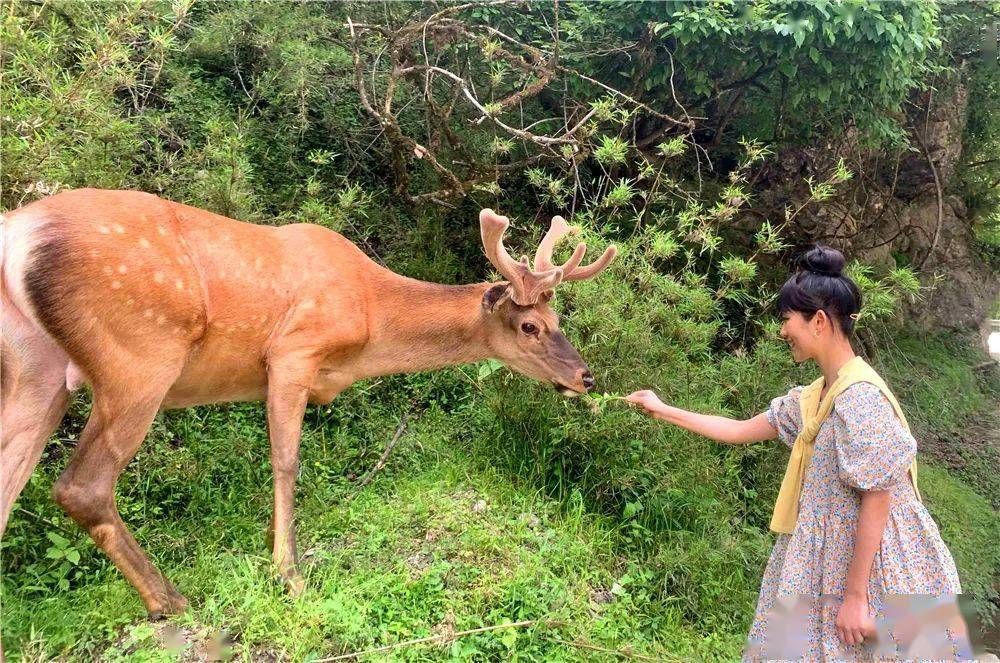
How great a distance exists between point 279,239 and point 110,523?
5.43 ft

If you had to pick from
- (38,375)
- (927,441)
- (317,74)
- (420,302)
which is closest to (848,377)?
(420,302)

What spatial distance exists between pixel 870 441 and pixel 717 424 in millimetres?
966

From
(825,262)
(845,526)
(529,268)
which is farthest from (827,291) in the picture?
(529,268)

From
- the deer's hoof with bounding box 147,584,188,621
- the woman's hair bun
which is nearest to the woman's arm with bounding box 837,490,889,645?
the woman's hair bun

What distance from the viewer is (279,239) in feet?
13.2

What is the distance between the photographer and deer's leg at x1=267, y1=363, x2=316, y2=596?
3742 mm

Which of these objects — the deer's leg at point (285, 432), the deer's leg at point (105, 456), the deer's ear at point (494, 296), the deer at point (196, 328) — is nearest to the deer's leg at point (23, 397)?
the deer at point (196, 328)

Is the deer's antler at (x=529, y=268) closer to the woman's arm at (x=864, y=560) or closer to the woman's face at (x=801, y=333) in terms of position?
the woman's face at (x=801, y=333)

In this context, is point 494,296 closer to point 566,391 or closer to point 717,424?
point 566,391

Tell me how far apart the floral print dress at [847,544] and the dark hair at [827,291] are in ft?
1.00

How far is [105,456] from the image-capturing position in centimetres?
321

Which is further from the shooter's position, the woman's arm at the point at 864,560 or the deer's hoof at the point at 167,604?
the deer's hoof at the point at 167,604

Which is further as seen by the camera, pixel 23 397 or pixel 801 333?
pixel 23 397

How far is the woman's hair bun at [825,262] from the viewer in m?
2.71
